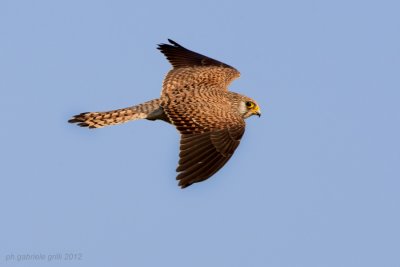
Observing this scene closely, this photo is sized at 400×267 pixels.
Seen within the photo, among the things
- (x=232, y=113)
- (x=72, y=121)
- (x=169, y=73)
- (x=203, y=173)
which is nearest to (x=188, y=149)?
(x=203, y=173)

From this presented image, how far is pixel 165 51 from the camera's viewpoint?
1605 cm

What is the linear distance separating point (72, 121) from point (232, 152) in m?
3.01

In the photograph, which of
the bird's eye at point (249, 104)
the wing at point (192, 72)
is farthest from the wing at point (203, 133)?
the wing at point (192, 72)

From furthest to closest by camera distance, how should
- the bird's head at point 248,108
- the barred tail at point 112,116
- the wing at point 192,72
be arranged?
the wing at point 192,72 → the bird's head at point 248,108 → the barred tail at point 112,116

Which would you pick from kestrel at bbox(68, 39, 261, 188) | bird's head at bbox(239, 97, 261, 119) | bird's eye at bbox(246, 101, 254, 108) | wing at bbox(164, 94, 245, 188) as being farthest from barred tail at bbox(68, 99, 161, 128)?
bird's eye at bbox(246, 101, 254, 108)

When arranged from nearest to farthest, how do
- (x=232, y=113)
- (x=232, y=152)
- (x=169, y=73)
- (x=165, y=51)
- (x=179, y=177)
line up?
(x=179, y=177) → (x=232, y=152) → (x=232, y=113) → (x=169, y=73) → (x=165, y=51)

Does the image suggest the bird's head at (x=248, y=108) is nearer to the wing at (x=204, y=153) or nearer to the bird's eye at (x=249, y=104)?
the bird's eye at (x=249, y=104)

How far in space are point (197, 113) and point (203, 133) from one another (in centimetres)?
59

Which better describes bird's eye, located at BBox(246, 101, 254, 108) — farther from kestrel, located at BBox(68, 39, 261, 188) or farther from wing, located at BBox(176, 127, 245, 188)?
wing, located at BBox(176, 127, 245, 188)

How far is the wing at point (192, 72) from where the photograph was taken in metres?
14.5

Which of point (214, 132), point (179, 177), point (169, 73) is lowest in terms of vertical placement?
point (179, 177)

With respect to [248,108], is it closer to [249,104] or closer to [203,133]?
[249,104]

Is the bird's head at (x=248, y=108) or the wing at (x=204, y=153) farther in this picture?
the bird's head at (x=248, y=108)

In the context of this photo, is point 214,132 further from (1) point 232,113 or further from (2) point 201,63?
(2) point 201,63
